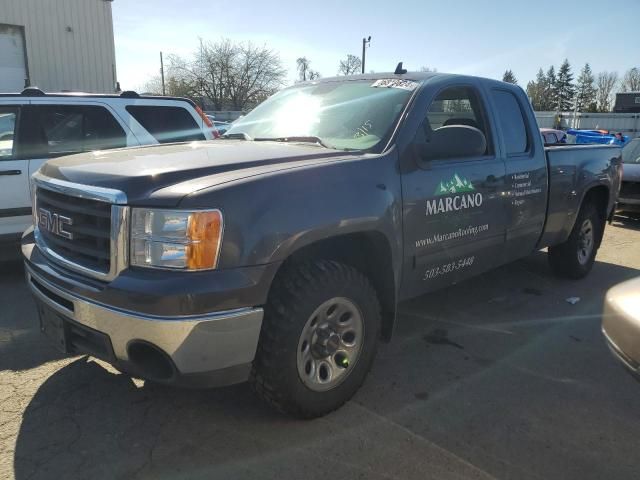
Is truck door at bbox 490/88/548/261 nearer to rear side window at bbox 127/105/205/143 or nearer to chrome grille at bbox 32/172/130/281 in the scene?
chrome grille at bbox 32/172/130/281

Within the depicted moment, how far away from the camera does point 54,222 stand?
2801 mm

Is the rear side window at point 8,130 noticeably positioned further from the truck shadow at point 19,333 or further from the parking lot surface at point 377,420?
the parking lot surface at point 377,420

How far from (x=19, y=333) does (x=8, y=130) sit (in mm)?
2389

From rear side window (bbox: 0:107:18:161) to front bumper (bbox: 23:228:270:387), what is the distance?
135 inches

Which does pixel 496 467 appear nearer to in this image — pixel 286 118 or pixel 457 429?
pixel 457 429

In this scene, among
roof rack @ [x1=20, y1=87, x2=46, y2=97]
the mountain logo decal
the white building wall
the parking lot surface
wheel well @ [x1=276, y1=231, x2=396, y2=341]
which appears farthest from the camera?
the white building wall

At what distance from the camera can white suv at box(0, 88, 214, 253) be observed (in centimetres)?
523

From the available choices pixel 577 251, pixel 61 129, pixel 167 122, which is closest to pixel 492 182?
pixel 577 251

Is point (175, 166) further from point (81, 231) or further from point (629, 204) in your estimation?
point (629, 204)

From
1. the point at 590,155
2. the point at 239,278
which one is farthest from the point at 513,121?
the point at 239,278

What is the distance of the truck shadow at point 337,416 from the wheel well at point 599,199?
190 cm

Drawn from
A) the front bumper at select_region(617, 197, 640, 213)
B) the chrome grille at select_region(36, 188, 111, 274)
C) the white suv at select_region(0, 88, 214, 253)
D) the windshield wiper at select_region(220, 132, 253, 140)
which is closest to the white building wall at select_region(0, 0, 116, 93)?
the white suv at select_region(0, 88, 214, 253)

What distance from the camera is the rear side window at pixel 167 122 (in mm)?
6123

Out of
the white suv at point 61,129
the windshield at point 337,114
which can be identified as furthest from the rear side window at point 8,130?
the windshield at point 337,114
